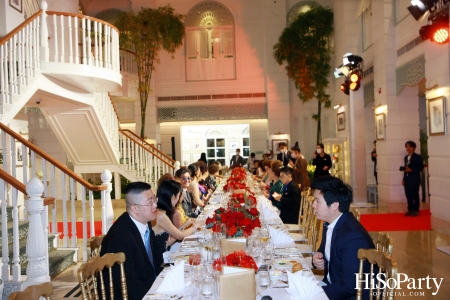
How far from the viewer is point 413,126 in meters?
9.21

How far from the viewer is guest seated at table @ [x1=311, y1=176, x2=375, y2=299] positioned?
2.44 m

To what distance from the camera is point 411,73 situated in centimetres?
827

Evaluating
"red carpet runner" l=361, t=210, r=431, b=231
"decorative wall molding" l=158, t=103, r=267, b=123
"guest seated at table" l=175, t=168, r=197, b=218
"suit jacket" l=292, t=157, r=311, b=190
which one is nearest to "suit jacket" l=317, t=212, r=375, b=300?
"guest seated at table" l=175, t=168, r=197, b=218

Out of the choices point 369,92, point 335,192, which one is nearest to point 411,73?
point 369,92

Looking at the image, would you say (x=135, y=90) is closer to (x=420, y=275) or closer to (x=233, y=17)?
(x=233, y=17)

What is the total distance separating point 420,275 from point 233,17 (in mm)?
13991

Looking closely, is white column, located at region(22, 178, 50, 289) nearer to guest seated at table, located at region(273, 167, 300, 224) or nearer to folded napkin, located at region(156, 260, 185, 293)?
folded napkin, located at region(156, 260, 185, 293)

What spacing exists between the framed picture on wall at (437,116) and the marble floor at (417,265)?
5.24ft

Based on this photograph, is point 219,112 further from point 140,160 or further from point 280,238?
point 280,238

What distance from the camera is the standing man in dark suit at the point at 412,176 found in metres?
8.45

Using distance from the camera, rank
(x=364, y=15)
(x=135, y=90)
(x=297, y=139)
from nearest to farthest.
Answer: (x=364, y=15) → (x=135, y=90) → (x=297, y=139)

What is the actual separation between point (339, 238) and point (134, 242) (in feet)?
3.97

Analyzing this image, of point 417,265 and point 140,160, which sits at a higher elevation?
point 140,160

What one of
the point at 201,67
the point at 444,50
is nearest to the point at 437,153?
the point at 444,50
